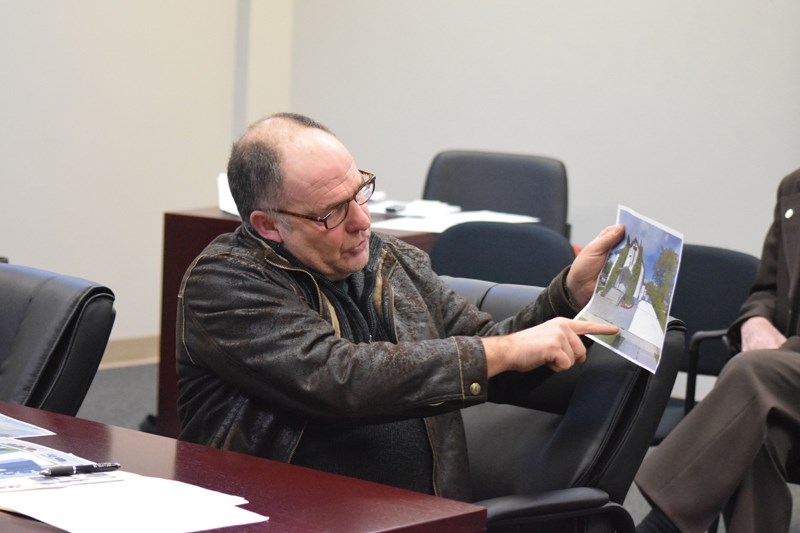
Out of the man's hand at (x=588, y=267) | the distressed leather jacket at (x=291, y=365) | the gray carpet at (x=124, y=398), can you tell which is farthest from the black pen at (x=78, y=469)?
the gray carpet at (x=124, y=398)

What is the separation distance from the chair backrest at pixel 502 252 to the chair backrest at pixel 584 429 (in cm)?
130

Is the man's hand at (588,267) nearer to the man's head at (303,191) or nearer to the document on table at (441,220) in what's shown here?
the man's head at (303,191)

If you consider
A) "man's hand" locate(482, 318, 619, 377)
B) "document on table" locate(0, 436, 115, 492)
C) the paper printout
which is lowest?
"document on table" locate(0, 436, 115, 492)

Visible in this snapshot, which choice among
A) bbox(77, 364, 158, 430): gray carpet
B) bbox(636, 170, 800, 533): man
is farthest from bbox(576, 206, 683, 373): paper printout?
bbox(77, 364, 158, 430): gray carpet

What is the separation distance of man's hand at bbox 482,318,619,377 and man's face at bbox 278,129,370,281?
30 cm

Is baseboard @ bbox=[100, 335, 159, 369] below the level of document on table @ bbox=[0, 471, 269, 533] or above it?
below

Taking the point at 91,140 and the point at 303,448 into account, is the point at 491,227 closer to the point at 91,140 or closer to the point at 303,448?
the point at 303,448

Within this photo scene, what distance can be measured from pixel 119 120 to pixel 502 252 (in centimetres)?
289

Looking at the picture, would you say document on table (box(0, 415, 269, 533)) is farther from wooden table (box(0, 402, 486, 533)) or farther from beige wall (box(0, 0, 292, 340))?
beige wall (box(0, 0, 292, 340))

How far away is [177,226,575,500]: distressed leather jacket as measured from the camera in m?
1.76

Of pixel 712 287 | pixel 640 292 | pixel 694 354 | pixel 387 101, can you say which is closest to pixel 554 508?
pixel 640 292

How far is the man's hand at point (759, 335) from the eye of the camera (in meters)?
3.17

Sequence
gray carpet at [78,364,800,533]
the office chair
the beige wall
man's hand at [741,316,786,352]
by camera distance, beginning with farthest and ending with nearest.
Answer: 1. the beige wall
2. gray carpet at [78,364,800,533]
3. man's hand at [741,316,786,352]
4. the office chair

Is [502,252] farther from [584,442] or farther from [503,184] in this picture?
[584,442]
